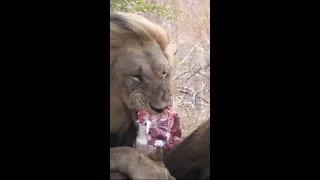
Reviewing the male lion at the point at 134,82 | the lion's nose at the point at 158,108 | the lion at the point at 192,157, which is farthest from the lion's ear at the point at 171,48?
the lion at the point at 192,157

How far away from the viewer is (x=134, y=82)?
2.65 meters

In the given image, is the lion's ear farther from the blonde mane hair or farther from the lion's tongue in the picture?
the lion's tongue

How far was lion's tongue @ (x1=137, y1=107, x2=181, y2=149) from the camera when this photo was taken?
267 cm

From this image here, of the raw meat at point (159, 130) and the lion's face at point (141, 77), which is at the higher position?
the lion's face at point (141, 77)

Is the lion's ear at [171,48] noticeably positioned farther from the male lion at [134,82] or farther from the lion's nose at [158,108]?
the lion's nose at [158,108]

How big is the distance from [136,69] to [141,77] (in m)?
0.05

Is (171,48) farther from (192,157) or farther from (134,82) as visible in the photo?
(192,157)

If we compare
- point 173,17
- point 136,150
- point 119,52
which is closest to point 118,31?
point 119,52

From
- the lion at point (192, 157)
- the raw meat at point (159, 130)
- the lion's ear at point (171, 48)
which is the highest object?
the lion's ear at point (171, 48)

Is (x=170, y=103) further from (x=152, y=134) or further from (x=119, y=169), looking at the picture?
(x=119, y=169)

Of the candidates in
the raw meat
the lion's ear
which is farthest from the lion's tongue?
the lion's ear

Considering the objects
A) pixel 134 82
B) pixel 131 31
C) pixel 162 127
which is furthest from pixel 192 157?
pixel 131 31

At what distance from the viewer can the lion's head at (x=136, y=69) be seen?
2637mm
